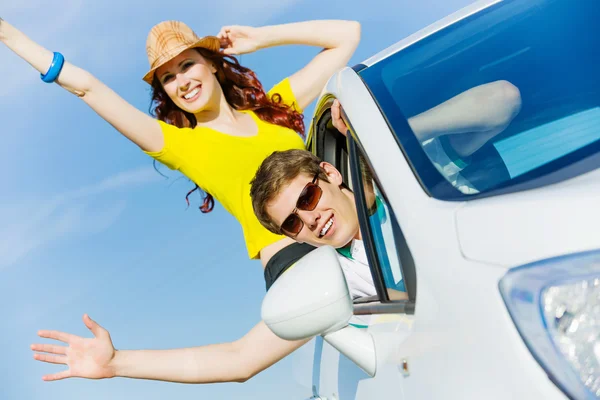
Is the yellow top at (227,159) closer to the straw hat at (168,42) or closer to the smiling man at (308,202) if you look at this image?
the straw hat at (168,42)

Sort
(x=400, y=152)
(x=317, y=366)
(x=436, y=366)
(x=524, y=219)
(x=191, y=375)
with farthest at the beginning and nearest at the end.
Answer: (x=191, y=375)
(x=317, y=366)
(x=400, y=152)
(x=436, y=366)
(x=524, y=219)

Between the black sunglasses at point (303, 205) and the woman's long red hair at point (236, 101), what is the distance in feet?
6.29

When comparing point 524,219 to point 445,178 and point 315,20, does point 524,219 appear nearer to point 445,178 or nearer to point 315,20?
point 445,178

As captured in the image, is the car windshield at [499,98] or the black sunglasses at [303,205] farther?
the black sunglasses at [303,205]

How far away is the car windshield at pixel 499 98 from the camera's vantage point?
1.66m

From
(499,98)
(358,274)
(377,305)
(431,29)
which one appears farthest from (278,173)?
(499,98)

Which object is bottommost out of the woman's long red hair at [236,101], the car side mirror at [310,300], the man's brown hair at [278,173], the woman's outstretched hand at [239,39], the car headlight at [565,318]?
the car headlight at [565,318]

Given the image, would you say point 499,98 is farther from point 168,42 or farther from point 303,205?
point 168,42

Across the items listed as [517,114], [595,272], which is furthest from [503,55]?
[595,272]

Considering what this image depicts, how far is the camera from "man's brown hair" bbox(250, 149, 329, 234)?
9.15 feet

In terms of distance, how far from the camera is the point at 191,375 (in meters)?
3.84

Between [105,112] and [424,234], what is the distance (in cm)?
315

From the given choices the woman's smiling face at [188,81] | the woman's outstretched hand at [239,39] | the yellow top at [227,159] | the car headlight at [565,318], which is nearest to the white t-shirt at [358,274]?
the car headlight at [565,318]

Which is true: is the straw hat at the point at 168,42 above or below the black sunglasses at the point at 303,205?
above
